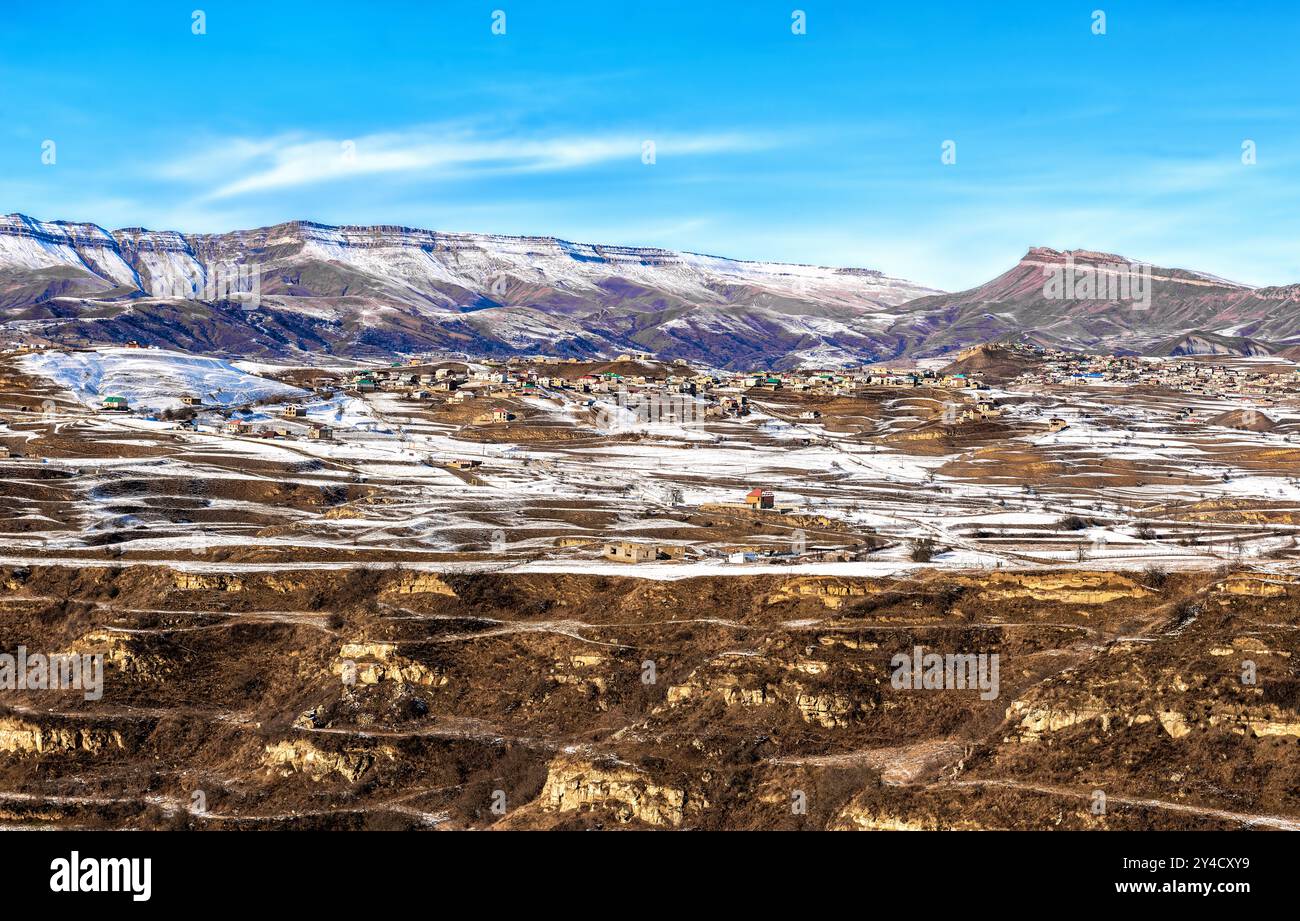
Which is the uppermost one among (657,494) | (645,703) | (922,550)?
(657,494)

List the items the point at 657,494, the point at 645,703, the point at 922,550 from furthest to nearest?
the point at 657,494
the point at 922,550
the point at 645,703

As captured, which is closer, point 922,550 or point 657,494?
point 922,550

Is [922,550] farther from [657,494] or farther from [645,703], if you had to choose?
[657,494]

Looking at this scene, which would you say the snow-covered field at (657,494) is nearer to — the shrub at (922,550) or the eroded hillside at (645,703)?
the shrub at (922,550)

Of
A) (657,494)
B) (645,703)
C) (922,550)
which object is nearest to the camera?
(645,703)

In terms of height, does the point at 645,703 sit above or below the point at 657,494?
below

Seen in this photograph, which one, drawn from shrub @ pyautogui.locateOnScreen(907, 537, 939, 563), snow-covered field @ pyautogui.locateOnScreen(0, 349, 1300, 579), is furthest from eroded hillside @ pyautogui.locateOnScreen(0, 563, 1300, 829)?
Result: shrub @ pyautogui.locateOnScreen(907, 537, 939, 563)

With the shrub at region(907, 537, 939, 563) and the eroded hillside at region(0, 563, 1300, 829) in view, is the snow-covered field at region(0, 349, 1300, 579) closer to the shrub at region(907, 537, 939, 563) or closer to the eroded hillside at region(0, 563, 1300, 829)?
the shrub at region(907, 537, 939, 563)

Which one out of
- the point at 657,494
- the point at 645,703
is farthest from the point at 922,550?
the point at 657,494

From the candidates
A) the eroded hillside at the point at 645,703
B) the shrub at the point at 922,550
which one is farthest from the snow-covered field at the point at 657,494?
the eroded hillside at the point at 645,703

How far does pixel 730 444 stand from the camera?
183125mm

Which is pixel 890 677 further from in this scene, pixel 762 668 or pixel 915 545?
pixel 915 545
